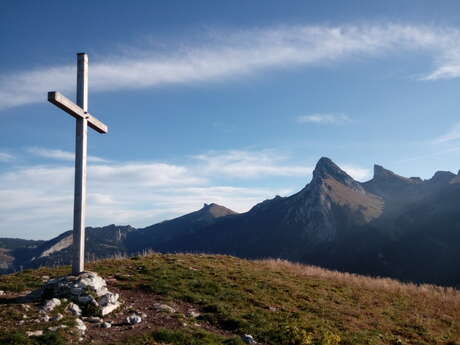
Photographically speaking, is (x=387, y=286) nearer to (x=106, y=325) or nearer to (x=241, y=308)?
(x=241, y=308)

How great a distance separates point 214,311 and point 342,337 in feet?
14.9

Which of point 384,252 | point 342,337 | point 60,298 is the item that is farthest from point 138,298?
point 384,252

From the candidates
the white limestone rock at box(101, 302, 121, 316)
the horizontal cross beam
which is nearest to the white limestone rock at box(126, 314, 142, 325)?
the white limestone rock at box(101, 302, 121, 316)

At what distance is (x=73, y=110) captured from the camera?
14.2 m

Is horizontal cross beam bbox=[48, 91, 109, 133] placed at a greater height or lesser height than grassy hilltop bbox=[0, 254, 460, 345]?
greater

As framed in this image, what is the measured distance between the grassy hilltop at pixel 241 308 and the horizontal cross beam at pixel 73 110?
655cm

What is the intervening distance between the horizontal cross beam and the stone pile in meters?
5.82

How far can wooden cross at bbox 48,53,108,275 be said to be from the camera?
14445mm

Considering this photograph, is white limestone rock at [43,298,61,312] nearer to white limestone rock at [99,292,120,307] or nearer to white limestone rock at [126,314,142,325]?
white limestone rock at [99,292,120,307]

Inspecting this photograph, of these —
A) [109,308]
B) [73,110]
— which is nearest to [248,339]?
[109,308]

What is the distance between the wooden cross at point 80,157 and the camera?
→ 1445 centimetres

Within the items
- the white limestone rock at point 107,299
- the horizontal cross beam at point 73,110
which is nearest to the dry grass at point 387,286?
the white limestone rock at point 107,299

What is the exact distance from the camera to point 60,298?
515 inches

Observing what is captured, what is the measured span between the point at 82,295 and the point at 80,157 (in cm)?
496
